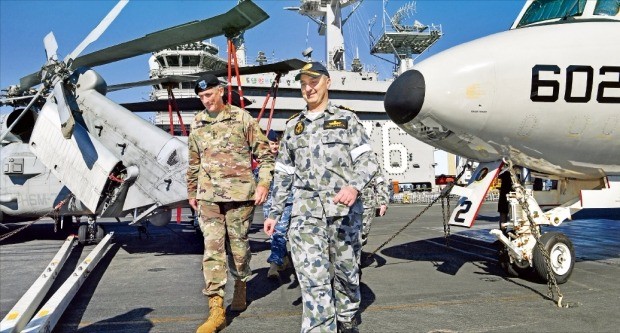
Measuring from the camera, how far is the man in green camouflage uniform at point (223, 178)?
163 inches

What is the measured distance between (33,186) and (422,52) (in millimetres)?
46621

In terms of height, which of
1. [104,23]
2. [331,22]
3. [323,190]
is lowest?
[323,190]

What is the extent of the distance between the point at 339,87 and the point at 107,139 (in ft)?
116

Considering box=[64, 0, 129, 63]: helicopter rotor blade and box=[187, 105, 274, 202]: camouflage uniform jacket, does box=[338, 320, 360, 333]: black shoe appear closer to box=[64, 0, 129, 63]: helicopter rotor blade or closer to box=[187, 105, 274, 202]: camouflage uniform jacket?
box=[187, 105, 274, 202]: camouflage uniform jacket

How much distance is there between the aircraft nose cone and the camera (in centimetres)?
473

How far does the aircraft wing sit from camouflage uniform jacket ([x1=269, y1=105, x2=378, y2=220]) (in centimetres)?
237

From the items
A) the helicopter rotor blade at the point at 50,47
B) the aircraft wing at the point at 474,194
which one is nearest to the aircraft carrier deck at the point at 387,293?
the aircraft wing at the point at 474,194

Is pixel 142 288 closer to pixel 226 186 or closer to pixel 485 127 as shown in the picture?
pixel 226 186

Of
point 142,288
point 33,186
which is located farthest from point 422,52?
point 142,288

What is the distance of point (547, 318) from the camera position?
157 inches

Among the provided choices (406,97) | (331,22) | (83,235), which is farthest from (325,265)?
(331,22)

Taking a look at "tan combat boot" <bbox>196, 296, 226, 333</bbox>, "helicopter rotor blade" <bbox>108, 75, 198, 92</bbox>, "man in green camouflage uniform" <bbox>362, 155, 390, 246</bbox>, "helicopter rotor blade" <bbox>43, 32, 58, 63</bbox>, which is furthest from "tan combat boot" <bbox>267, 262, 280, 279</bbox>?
"helicopter rotor blade" <bbox>43, 32, 58, 63</bbox>

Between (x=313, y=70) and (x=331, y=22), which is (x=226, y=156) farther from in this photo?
(x=331, y=22)

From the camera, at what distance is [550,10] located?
575 cm
